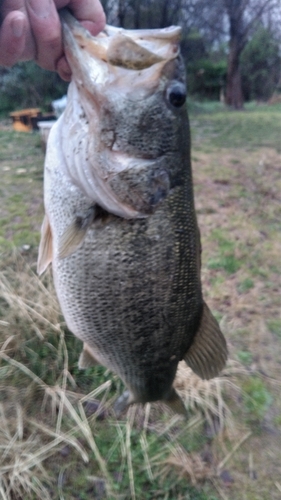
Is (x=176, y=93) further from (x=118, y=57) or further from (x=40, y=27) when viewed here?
(x=40, y=27)

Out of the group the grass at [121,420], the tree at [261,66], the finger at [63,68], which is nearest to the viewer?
the finger at [63,68]

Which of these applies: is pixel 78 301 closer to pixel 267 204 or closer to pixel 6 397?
pixel 6 397

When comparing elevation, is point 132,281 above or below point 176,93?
below

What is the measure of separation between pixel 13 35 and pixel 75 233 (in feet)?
2.12

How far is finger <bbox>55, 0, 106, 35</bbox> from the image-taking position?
1.44m

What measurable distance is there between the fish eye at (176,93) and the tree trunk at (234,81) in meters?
14.9

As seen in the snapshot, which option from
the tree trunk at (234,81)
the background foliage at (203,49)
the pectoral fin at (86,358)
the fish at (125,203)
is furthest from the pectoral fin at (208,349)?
the tree trunk at (234,81)

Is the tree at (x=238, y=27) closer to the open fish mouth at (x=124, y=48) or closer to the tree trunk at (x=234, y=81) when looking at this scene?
the tree trunk at (x=234, y=81)

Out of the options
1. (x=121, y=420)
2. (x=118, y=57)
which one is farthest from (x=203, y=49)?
(x=118, y=57)

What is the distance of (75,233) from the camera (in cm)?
140

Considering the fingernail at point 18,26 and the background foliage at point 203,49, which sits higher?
the fingernail at point 18,26

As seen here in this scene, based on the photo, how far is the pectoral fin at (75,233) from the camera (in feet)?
4.58

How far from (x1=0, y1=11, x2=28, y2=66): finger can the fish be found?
14 cm

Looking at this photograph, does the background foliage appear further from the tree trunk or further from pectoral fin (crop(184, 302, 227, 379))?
pectoral fin (crop(184, 302, 227, 379))
